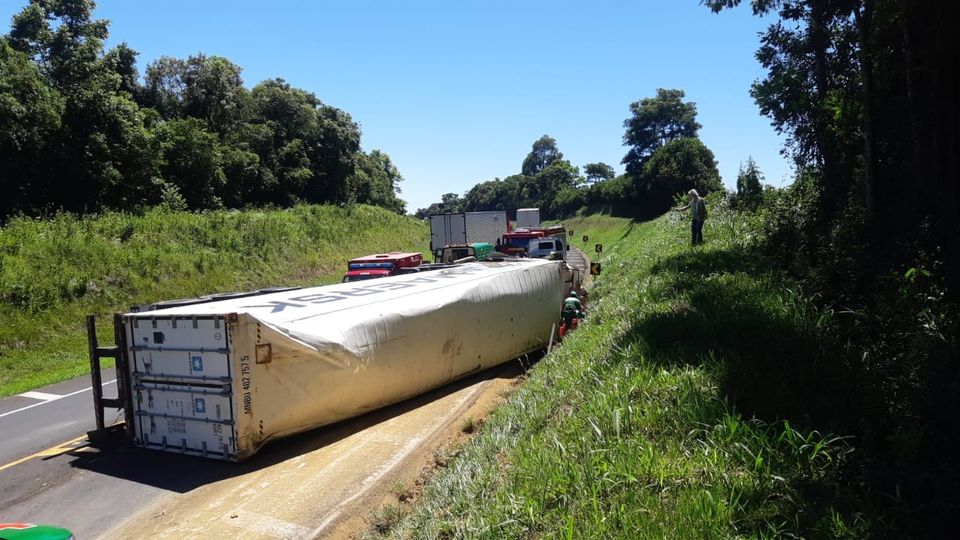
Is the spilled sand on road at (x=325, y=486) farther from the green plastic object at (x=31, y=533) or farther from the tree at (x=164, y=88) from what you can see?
the tree at (x=164, y=88)

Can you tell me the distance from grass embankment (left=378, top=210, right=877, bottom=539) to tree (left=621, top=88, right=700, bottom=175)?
84.9m

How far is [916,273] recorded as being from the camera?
824cm

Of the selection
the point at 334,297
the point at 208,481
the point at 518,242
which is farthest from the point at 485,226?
the point at 208,481

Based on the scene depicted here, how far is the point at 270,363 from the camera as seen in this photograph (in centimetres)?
786

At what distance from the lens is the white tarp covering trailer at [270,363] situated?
769 cm

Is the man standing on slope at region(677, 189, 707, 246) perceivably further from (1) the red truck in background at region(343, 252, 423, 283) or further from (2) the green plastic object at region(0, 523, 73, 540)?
(2) the green plastic object at region(0, 523, 73, 540)

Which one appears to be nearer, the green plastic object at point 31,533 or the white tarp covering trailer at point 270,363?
the green plastic object at point 31,533

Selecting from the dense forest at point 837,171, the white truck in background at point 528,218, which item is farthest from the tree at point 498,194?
the dense forest at point 837,171

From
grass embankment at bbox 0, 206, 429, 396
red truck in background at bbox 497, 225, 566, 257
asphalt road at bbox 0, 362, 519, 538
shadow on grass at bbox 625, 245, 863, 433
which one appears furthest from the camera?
red truck in background at bbox 497, 225, 566, 257

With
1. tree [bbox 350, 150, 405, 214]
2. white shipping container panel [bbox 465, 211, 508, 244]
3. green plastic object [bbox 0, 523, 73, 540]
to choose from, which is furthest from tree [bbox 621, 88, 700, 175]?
green plastic object [bbox 0, 523, 73, 540]

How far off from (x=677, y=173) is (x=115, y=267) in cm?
5528

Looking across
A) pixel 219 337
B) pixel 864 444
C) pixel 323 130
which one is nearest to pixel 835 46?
pixel 864 444

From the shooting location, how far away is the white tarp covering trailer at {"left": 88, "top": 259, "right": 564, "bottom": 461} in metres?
7.69

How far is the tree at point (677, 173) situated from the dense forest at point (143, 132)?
3272cm
